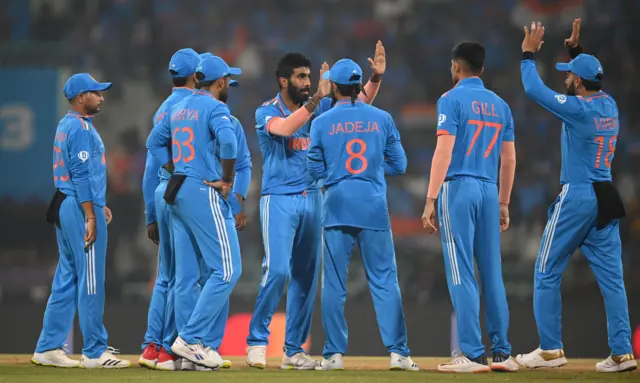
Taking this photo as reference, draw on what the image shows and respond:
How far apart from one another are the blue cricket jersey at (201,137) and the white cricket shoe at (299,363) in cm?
132

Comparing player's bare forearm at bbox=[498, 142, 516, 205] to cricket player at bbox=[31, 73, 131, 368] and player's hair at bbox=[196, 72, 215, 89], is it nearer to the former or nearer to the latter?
player's hair at bbox=[196, 72, 215, 89]

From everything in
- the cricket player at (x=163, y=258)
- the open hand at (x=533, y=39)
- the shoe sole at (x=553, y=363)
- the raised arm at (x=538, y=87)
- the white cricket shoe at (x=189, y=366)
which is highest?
the open hand at (x=533, y=39)

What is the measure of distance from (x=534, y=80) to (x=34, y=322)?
6335 millimetres

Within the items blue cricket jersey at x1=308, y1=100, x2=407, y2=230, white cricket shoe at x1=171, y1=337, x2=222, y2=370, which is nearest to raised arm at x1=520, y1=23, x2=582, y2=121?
blue cricket jersey at x1=308, y1=100, x2=407, y2=230

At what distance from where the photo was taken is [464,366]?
5.68m

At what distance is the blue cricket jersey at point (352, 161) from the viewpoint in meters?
5.93

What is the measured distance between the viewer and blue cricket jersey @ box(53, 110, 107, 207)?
6.20 metres

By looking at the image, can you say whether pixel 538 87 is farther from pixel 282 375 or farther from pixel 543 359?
pixel 282 375

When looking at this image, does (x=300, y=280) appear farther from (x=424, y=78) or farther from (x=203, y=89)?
(x=424, y=78)

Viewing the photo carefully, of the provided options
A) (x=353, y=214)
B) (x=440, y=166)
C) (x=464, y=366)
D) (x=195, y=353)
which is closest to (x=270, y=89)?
(x=353, y=214)

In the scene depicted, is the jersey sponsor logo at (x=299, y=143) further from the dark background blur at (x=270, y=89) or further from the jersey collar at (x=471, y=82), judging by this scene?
Result: the dark background blur at (x=270, y=89)

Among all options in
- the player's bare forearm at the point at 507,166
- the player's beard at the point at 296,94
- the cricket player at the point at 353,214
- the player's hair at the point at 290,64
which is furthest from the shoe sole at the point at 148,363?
the player's bare forearm at the point at 507,166

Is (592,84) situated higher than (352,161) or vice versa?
(592,84)

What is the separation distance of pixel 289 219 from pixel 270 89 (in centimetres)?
614
